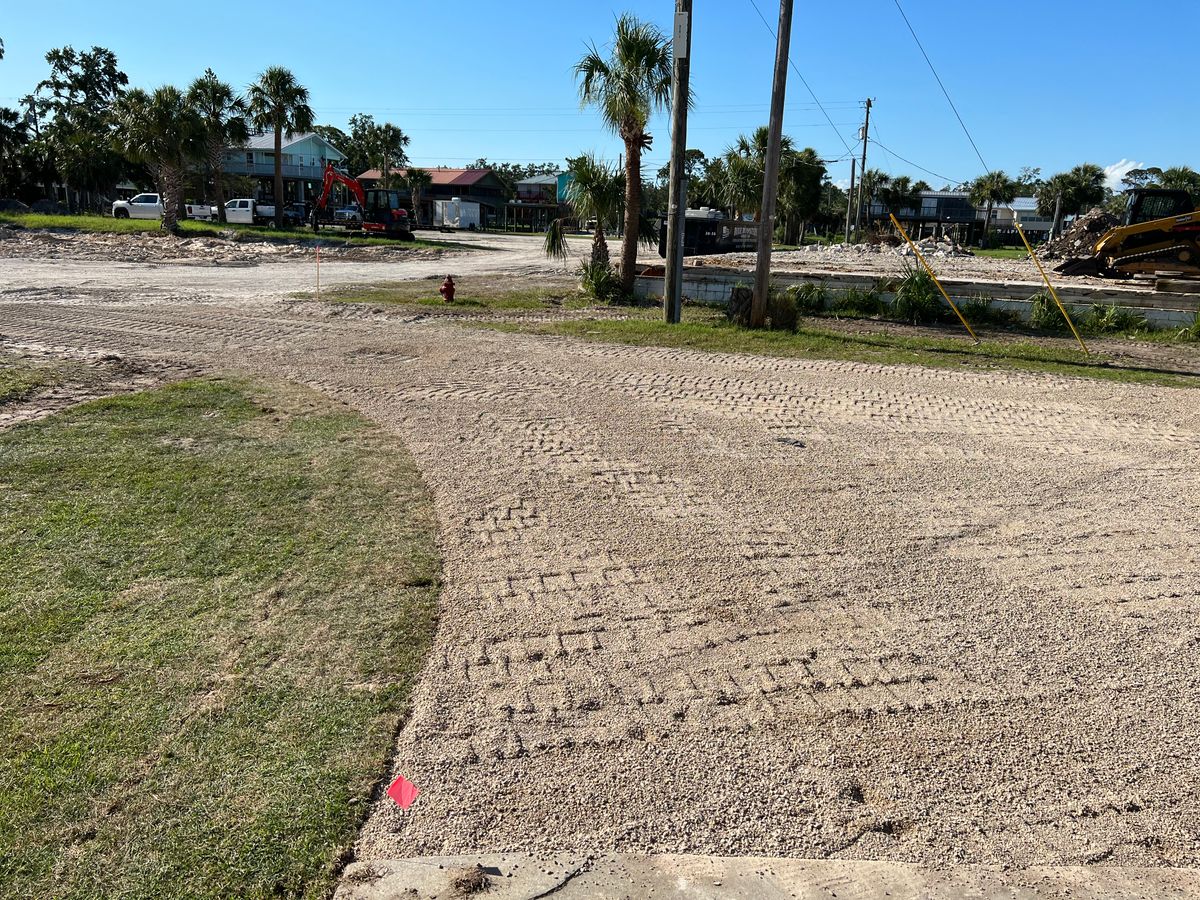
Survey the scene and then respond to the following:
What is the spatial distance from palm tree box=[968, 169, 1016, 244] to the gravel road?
261ft

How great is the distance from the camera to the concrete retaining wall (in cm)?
1552

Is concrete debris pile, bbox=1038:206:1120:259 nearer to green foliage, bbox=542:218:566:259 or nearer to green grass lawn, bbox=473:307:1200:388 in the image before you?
green foliage, bbox=542:218:566:259

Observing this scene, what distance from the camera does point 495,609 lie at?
14.9 ft

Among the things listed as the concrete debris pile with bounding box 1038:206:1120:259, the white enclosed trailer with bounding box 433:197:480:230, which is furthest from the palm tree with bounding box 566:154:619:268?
the white enclosed trailer with bounding box 433:197:480:230

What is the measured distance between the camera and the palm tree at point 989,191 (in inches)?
3211

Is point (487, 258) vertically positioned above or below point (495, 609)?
above

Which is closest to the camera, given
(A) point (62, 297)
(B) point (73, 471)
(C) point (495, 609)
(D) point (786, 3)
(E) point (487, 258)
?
(C) point (495, 609)

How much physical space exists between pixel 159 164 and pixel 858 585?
1616 inches

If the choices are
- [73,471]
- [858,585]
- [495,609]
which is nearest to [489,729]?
[495,609]

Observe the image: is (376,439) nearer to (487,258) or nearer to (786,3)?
(786,3)

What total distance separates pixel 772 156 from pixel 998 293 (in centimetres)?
556

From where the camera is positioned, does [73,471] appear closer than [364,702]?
No

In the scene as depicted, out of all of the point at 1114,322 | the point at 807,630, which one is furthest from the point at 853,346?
the point at 807,630

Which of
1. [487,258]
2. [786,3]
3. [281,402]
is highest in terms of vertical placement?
[786,3]
